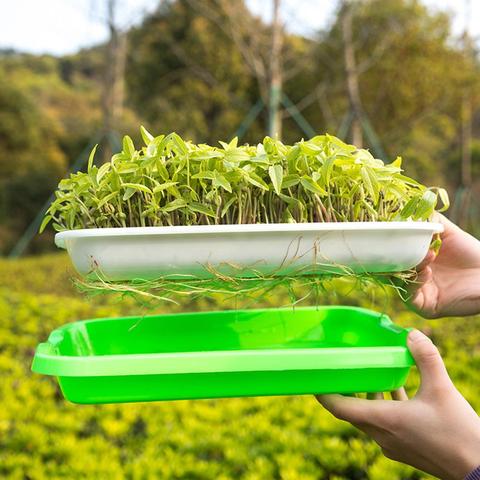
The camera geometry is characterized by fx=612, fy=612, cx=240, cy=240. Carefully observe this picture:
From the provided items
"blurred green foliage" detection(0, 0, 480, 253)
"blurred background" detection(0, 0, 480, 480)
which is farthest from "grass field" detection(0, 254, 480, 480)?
"blurred green foliage" detection(0, 0, 480, 253)

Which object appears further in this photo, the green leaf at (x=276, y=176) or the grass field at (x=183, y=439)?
the grass field at (x=183, y=439)

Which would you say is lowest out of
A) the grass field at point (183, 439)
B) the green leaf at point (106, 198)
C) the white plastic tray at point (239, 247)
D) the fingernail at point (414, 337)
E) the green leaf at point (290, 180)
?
the grass field at point (183, 439)

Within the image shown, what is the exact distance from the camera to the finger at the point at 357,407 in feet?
2.98

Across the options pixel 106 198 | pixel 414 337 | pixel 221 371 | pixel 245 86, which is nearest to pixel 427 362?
pixel 414 337

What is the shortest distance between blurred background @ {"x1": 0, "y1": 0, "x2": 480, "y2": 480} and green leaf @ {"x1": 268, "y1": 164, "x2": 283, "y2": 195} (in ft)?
0.87

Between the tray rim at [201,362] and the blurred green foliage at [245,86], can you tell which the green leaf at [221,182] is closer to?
the tray rim at [201,362]

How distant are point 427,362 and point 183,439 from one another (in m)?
1.12

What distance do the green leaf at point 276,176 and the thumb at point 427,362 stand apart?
29 cm

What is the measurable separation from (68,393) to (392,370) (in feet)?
1.52

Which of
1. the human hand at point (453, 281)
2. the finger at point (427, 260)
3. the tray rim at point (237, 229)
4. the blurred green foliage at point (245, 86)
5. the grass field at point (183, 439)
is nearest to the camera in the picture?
the tray rim at point (237, 229)

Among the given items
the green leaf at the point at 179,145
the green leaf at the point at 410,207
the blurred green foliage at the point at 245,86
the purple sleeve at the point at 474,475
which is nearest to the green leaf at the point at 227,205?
the green leaf at the point at 179,145

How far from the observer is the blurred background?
1.75 m

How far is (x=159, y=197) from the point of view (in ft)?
2.94

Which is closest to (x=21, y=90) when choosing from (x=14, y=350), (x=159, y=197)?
(x=14, y=350)
